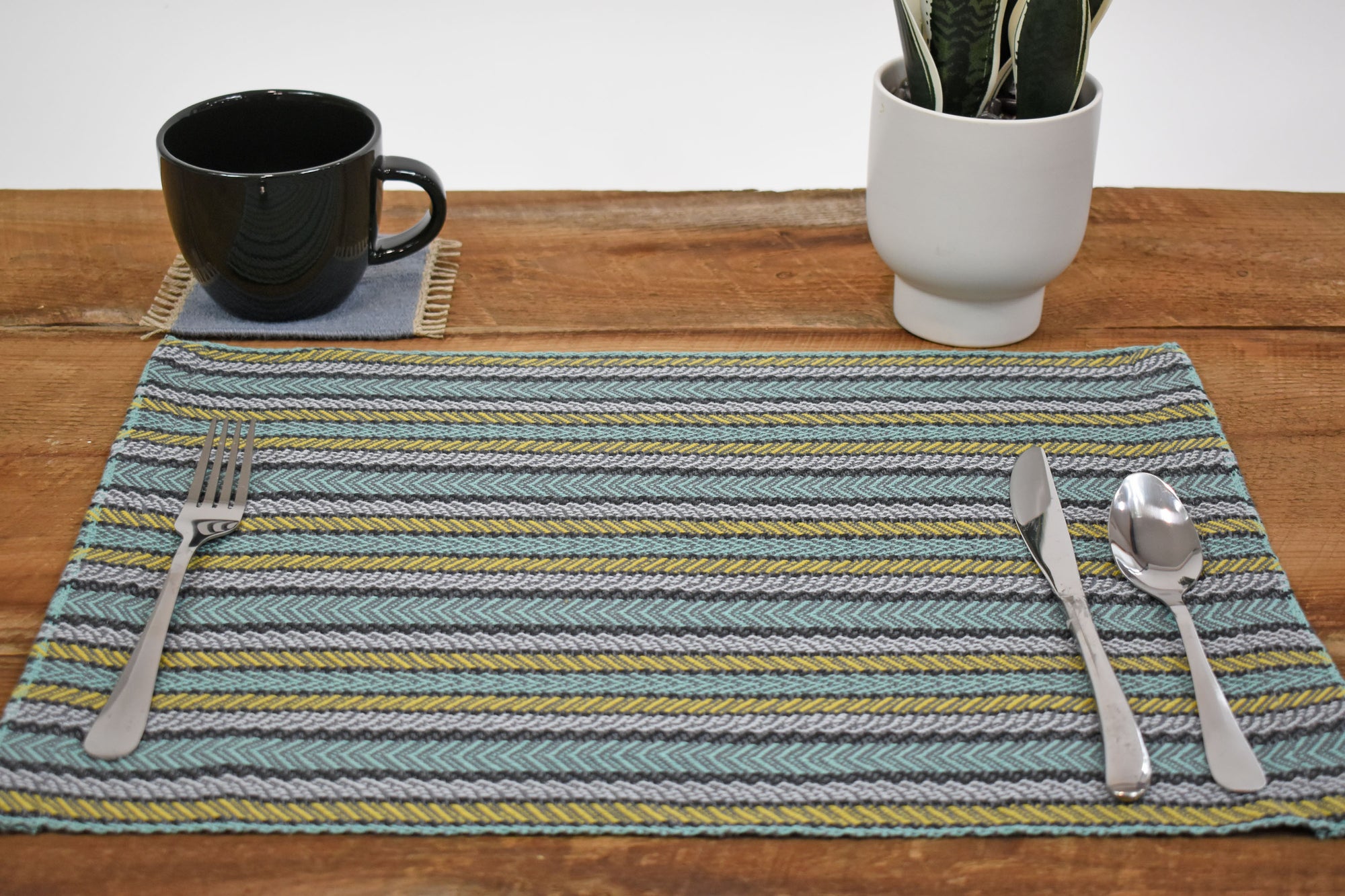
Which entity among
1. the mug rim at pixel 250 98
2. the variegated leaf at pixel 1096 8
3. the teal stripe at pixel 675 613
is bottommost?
the teal stripe at pixel 675 613

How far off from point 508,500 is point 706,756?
0.54ft

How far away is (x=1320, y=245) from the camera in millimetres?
720

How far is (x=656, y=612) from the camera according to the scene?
0.46 m

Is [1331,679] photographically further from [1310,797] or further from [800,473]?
[800,473]

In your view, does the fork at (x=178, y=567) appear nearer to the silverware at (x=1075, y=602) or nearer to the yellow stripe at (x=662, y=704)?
the yellow stripe at (x=662, y=704)

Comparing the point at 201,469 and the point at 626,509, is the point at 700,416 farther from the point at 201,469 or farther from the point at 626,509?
the point at 201,469

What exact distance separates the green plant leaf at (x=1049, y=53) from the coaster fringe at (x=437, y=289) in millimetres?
336

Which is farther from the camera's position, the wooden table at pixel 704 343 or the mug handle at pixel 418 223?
the mug handle at pixel 418 223

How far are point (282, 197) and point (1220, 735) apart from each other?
1.62ft

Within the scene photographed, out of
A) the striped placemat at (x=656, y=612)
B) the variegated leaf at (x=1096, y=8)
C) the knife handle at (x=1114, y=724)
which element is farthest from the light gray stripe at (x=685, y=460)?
the variegated leaf at (x=1096, y=8)

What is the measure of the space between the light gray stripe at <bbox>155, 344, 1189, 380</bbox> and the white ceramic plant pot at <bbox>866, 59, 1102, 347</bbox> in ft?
0.15

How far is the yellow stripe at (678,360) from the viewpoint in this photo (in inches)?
Result: 23.8

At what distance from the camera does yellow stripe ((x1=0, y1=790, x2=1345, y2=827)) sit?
38 cm

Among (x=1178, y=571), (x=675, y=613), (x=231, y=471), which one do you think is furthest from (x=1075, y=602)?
(x=231, y=471)
